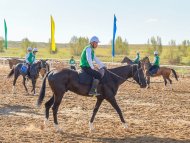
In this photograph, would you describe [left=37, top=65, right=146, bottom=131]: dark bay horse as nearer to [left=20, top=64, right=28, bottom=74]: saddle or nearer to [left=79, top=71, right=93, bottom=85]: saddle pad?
[left=79, top=71, right=93, bottom=85]: saddle pad

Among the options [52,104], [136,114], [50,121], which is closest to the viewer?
[52,104]

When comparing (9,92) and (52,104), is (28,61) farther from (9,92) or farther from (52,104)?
(52,104)

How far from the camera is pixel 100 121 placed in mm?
11156

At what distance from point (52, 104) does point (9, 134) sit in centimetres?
164

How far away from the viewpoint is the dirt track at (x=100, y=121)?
29.7ft

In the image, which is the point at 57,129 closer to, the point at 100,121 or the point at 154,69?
the point at 100,121

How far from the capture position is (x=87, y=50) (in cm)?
957

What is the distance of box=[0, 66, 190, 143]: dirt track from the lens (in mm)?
9047

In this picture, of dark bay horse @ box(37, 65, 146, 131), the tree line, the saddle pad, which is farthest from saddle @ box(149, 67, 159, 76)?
the tree line

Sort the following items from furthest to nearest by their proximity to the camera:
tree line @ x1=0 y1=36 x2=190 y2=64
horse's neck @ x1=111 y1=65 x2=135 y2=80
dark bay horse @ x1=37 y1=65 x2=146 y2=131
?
tree line @ x1=0 y1=36 x2=190 y2=64 → horse's neck @ x1=111 y1=65 x2=135 y2=80 → dark bay horse @ x1=37 y1=65 x2=146 y2=131

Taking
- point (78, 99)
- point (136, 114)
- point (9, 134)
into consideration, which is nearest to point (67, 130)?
point (9, 134)

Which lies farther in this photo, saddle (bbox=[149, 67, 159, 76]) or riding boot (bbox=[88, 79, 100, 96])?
saddle (bbox=[149, 67, 159, 76])

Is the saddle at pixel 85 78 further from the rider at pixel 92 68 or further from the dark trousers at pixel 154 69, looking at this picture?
the dark trousers at pixel 154 69

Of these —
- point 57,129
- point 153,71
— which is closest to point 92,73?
point 57,129
